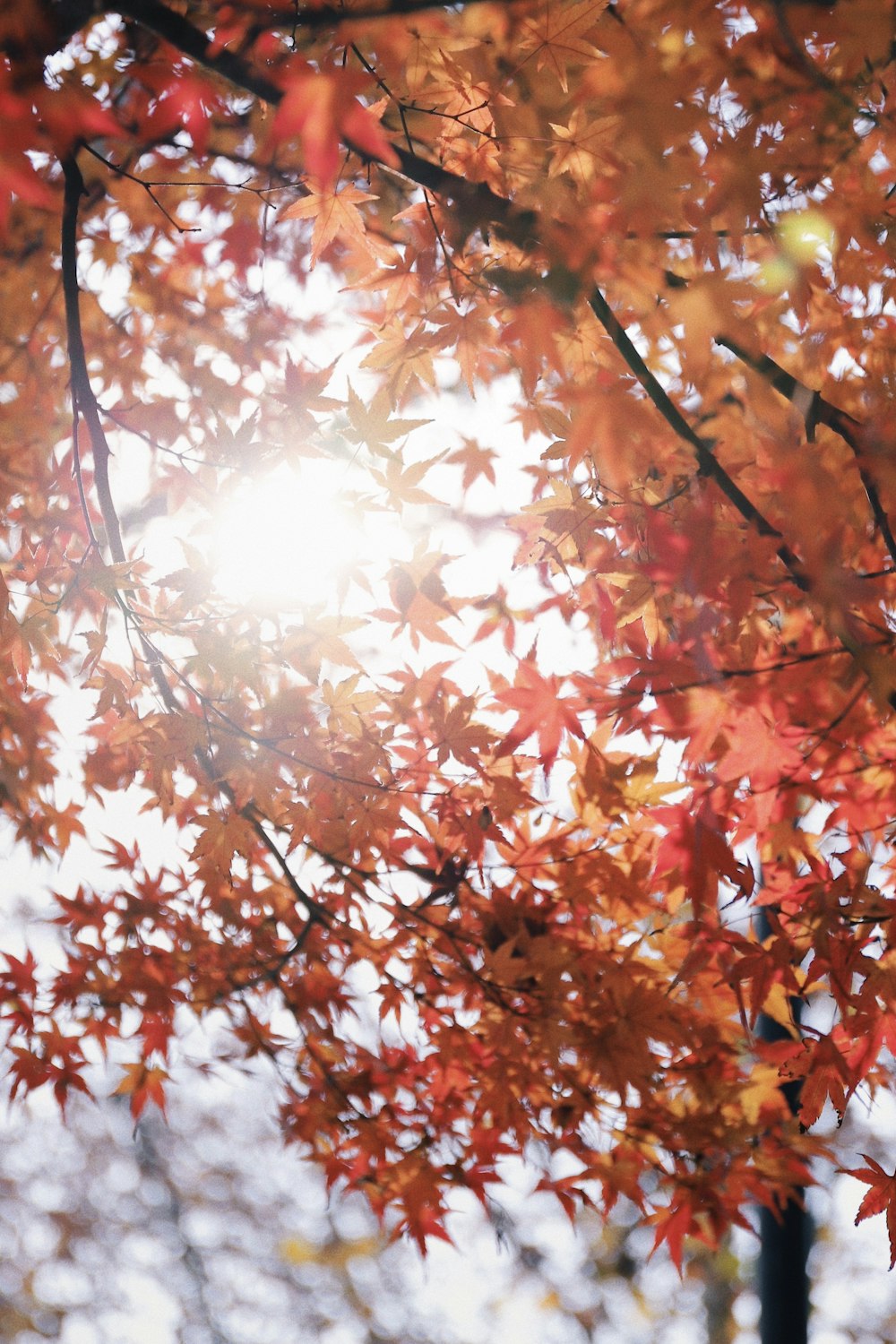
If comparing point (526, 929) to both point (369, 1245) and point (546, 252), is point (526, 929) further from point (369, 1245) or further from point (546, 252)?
point (369, 1245)

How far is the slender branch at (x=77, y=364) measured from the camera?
2.30 metres

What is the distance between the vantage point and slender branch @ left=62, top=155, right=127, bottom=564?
2.30 meters

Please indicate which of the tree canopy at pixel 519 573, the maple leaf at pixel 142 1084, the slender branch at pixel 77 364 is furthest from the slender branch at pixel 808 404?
the maple leaf at pixel 142 1084

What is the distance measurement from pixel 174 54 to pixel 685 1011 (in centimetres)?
330

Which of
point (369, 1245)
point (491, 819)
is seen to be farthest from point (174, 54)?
point (369, 1245)

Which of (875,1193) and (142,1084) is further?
(142,1084)

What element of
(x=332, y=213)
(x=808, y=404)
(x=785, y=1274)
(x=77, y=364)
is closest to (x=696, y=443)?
(x=808, y=404)

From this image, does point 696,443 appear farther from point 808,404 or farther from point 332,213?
point 332,213

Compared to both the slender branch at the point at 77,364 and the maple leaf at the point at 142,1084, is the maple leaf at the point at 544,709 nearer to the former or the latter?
the slender branch at the point at 77,364

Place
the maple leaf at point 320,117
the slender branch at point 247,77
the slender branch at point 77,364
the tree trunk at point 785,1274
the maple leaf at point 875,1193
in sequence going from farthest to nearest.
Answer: the tree trunk at point 785,1274, the slender branch at point 77,364, the maple leaf at point 875,1193, the slender branch at point 247,77, the maple leaf at point 320,117

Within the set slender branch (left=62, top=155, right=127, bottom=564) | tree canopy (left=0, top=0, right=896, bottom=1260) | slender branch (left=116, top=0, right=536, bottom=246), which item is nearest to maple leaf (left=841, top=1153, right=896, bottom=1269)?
tree canopy (left=0, top=0, right=896, bottom=1260)

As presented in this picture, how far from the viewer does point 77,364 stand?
2.46m

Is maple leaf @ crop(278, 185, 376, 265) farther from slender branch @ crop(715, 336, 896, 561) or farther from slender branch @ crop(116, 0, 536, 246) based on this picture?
slender branch @ crop(715, 336, 896, 561)

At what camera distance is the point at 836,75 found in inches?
86.4
